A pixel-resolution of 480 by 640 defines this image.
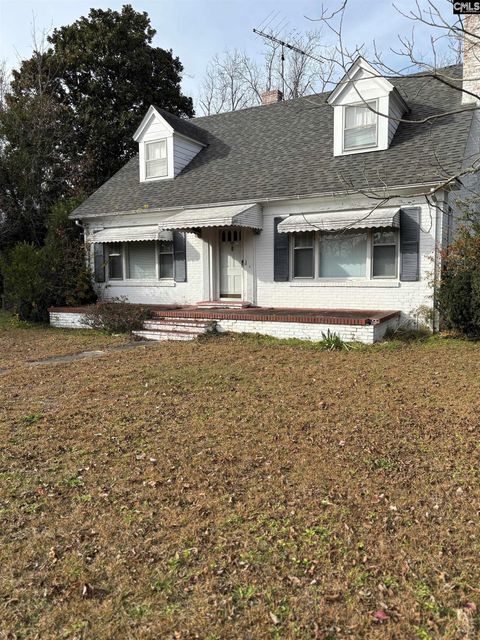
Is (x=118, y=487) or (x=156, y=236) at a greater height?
(x=156, y=236)

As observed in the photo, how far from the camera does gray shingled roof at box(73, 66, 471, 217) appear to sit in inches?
Answer: 426

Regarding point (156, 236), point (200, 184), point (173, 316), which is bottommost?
point (173, 316)

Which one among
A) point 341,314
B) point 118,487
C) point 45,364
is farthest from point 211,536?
point 341,314

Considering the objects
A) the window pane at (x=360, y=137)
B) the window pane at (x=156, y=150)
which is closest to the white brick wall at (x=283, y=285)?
the window pane at (x=360, y=137)

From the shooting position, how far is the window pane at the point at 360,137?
11789mm

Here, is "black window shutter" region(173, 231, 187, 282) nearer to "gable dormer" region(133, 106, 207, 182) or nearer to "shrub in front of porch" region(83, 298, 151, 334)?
"shrub in front of porch" region(83, 298, 151, 334)

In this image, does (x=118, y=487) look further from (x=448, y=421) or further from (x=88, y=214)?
(x=88, y=214)

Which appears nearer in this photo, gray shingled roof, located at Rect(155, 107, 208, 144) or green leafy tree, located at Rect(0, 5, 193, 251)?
gray shingled roof, located at Rect(155, 107, 208, 144)

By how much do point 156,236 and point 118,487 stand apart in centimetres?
1040

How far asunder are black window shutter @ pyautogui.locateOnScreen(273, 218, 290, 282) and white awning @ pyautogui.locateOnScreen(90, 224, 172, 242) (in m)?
3.30

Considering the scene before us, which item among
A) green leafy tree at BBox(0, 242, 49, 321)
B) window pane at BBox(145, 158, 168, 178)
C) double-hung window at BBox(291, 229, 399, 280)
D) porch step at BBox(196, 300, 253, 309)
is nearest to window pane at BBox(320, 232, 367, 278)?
double-hung window at BBox(291, 229, 399, 280)

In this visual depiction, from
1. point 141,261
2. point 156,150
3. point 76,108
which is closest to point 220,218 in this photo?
point 141,261

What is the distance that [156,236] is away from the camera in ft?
44.1

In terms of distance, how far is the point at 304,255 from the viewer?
12195 millimetres
